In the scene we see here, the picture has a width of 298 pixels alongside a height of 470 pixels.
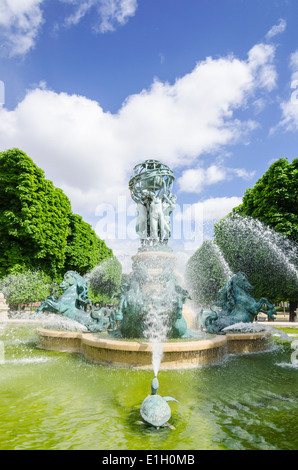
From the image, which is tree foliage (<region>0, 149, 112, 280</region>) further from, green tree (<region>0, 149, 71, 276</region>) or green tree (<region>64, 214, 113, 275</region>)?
green tree (<region>64, 214, 113, 275</region>)

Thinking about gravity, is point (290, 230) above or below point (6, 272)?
above

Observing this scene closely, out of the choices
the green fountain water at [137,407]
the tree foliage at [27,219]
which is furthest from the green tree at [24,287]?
the green fountain water at [137,407]

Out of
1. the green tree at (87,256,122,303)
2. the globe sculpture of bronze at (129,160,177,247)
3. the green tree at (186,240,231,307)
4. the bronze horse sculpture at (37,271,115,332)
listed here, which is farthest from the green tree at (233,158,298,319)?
the green tree at (87,256,122,303)

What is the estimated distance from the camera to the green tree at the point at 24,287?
22.2 metres

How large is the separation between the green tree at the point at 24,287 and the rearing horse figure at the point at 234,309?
617 inches

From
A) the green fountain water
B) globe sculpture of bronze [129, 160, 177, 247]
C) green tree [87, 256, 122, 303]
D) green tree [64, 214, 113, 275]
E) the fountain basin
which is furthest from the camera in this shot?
green tree [87, 256, 122, 303]

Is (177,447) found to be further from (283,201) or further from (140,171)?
(283,201)

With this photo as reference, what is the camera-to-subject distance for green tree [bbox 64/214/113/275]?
31.2 m

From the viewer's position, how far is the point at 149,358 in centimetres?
715

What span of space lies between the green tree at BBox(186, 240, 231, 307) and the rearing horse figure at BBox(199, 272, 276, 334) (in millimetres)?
12773

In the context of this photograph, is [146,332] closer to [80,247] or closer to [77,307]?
[77,307]

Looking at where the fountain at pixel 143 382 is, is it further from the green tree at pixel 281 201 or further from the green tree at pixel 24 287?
the green tree at pixel 24 287
